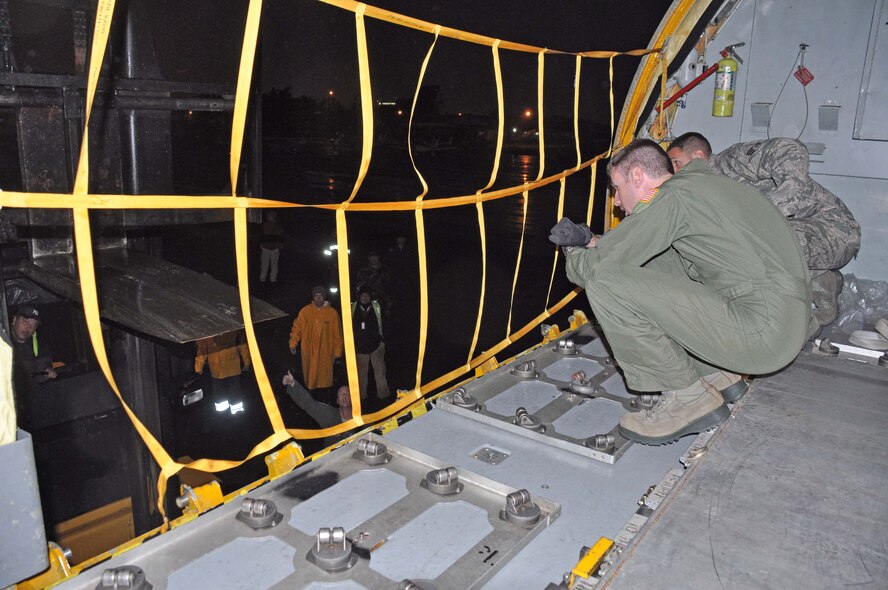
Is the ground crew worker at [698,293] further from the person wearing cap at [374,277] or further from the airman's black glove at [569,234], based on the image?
the person wearing cap at [374,277]

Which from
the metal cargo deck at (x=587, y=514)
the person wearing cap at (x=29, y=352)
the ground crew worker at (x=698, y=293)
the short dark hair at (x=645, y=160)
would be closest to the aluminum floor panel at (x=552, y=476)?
the metal cargo deck at (x=587, y=514)

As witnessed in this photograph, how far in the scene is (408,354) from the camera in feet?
43.1

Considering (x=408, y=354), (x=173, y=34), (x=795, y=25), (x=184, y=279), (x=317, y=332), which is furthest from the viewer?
(x=408, y=354)

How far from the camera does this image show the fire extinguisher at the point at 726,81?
16.6 feet

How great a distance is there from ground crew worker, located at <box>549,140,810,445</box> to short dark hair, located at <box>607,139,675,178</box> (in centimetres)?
11

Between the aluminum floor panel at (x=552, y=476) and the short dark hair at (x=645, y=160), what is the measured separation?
1.22 metres

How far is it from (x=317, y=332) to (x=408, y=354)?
14.8ft

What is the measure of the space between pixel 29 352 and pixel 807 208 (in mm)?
4641

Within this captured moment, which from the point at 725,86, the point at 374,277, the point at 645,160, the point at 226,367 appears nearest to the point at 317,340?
the point at 226,367

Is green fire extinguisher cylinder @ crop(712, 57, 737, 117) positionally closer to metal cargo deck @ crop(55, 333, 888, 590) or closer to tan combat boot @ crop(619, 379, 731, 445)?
metal cargo deck @ crop(55, 333, 888, 590)

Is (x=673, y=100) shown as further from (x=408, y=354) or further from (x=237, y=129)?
(x=408, y=354)

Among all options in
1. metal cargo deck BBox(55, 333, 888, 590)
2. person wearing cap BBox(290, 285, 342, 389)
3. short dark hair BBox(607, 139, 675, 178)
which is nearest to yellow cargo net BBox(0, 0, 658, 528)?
metal cargo deck BBox(55, 333, 888, 590)

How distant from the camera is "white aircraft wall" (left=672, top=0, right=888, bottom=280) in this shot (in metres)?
4.64

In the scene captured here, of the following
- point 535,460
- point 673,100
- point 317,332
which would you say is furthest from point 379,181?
point 535,460
